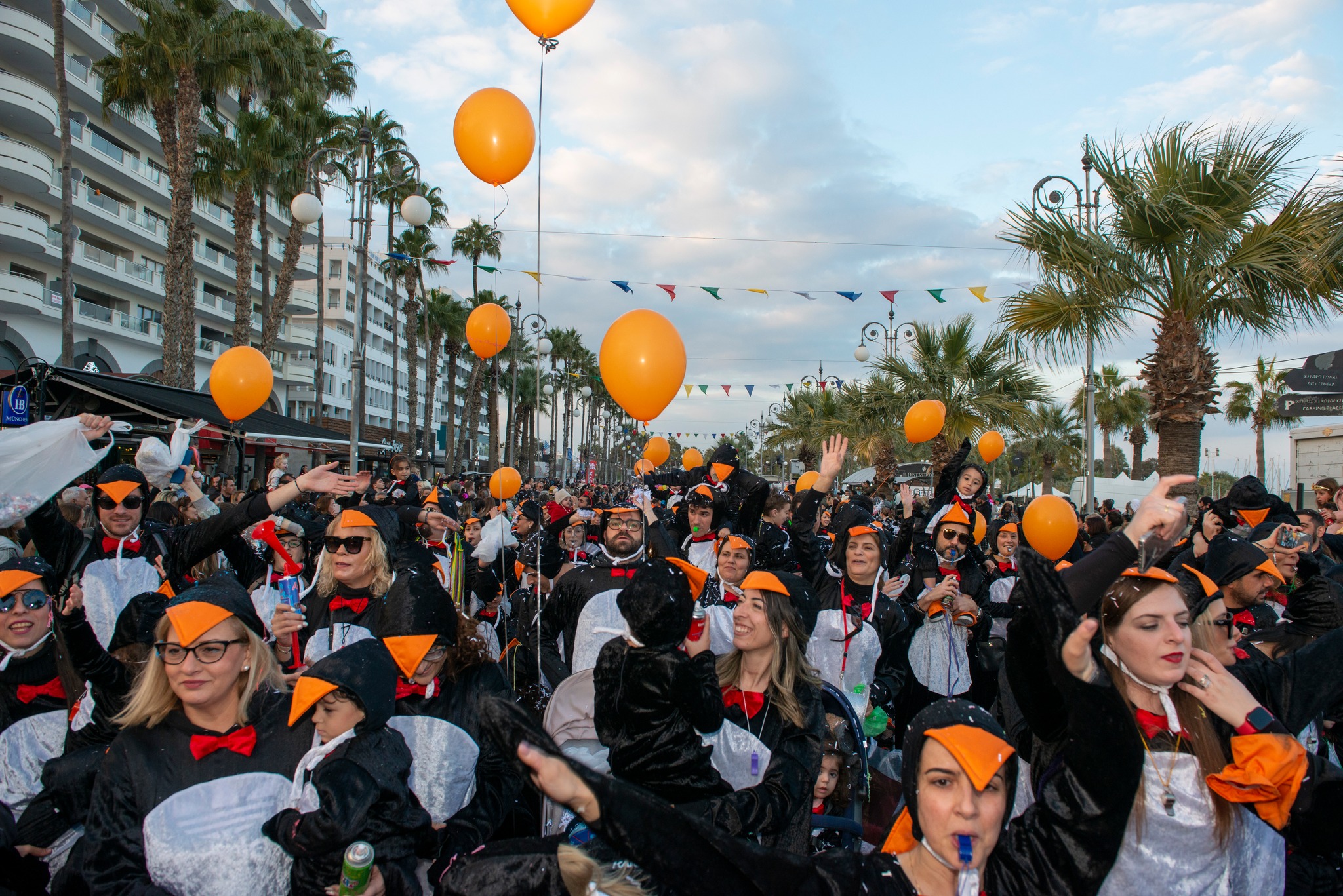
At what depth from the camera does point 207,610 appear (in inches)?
105

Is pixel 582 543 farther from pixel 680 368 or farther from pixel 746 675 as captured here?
pixel 746 675

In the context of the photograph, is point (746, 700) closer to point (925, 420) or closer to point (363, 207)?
point (925, 420)

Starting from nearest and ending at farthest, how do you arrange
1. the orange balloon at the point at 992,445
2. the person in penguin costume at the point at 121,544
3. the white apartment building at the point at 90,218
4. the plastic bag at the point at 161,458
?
the person in penguin costume at the point at 121,544
the plastic bag at the point at 161,458
the orange balloon at the point at 992,445
the white apartment building at the point at 90,218

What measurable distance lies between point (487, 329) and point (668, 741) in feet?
25.4

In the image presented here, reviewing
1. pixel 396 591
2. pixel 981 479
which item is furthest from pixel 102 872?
pixel 981 479

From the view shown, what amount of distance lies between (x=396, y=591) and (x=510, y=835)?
1210mm

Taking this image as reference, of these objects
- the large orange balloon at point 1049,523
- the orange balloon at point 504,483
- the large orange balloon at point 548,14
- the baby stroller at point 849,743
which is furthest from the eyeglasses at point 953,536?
the large orange balloon at point 548,14

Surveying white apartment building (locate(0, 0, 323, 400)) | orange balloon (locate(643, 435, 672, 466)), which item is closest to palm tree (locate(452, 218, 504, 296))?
white apartment building (locate(0, 0, 323, 400))

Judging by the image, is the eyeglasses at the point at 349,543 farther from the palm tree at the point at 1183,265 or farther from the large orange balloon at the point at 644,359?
the palm tree at the point at 1183,265

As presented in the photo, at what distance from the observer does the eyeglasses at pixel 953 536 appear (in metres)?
5.74

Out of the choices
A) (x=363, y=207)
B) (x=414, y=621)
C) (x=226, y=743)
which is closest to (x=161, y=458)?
(x=414, y=621)

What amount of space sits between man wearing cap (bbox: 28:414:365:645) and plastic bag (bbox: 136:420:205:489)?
16 cm

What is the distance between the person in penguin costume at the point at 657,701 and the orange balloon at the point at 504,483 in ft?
18.4

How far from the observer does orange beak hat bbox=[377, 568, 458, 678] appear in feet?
9.84
